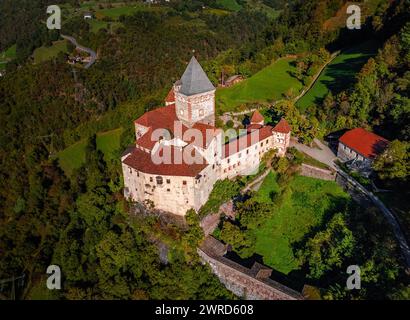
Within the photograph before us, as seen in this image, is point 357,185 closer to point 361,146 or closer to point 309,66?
point 361,146

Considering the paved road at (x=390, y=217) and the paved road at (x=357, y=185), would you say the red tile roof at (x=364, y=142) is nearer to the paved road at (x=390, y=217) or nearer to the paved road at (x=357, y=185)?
the paved road at (x=357, y=185)

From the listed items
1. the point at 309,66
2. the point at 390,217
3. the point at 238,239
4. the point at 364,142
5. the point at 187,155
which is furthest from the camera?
the point at 309,66

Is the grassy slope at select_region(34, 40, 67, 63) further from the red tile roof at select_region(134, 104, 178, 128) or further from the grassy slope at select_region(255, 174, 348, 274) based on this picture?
the grassy slope at select_region(255, 174, 348, 274)

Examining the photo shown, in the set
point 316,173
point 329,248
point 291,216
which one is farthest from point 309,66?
point 329,248

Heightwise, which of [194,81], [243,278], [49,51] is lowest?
[243,278]

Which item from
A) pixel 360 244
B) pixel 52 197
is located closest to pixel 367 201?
pixel 360 244

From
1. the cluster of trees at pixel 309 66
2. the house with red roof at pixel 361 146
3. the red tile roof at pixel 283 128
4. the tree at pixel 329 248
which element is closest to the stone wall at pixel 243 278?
the tree at pixel 329 248

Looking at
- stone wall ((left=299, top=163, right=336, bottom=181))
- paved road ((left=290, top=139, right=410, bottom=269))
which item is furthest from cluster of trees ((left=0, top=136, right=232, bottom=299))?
paved road ((left=290, top=139, right=410, bottom=269))
